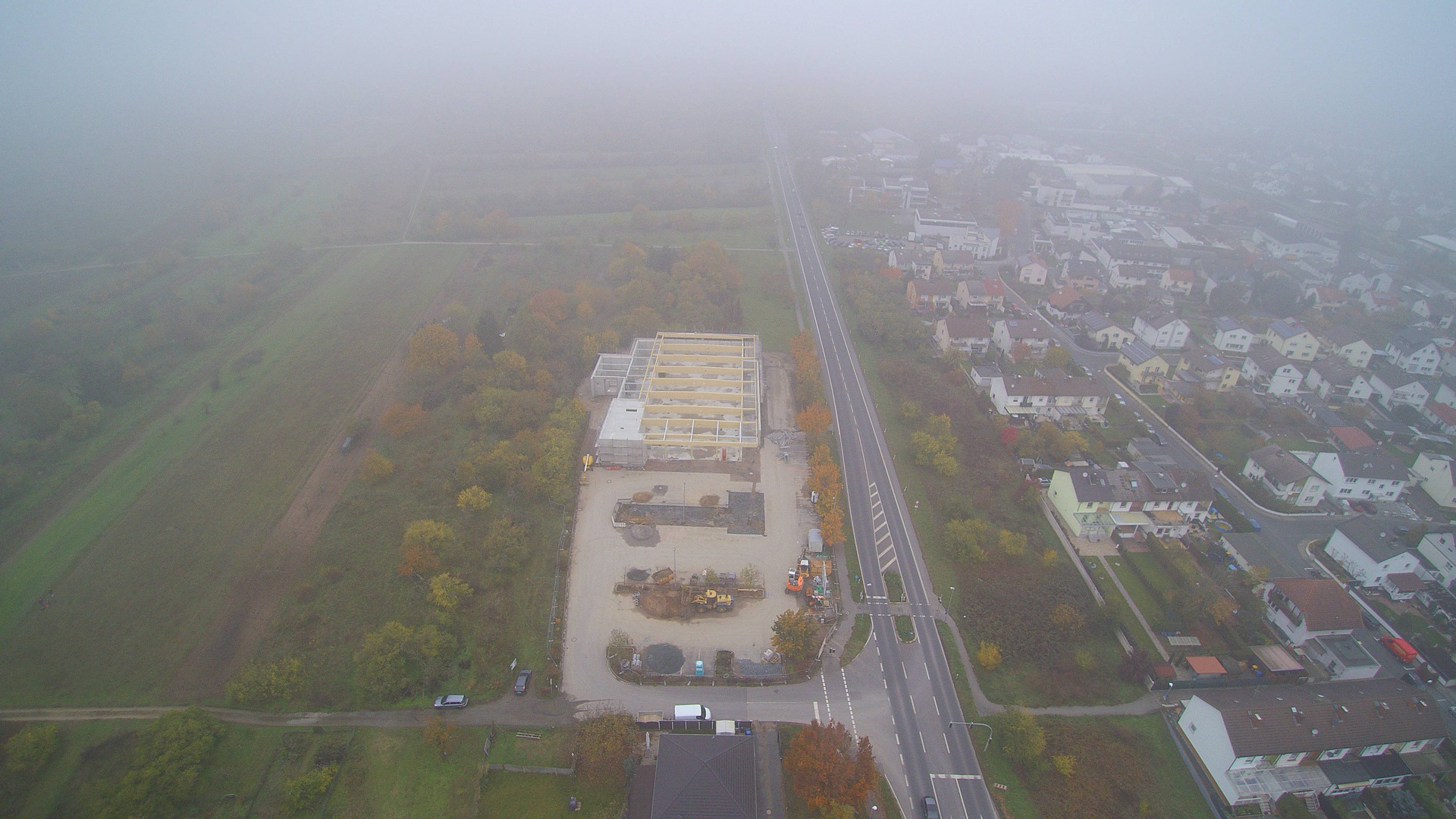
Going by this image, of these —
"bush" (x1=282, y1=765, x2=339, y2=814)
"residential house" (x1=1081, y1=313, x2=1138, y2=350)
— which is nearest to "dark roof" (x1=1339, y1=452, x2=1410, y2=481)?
"residential house" (x1=1081, y1=313, x2=1138, y2=350)

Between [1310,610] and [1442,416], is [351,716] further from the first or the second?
[1442,416]

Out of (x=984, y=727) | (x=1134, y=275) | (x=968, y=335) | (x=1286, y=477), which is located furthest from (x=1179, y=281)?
(x=984, y=727)

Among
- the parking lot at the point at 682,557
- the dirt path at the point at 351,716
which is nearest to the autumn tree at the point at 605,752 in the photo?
the dirt path at the point at 351,716

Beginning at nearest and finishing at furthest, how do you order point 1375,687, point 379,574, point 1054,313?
point 1375,687
point 379,574
point 1054,313

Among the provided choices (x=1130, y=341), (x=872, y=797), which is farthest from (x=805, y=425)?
(x=1130, y=341)

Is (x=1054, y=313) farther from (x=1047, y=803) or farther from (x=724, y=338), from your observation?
(x=1047, y=803)

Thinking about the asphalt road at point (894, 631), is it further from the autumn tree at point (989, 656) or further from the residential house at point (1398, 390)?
the residential house at point (1398, 390)

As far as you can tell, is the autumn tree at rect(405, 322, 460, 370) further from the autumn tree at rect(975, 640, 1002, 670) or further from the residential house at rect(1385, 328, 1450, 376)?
the residential house at rect(1385, 328, 1450, 376)
